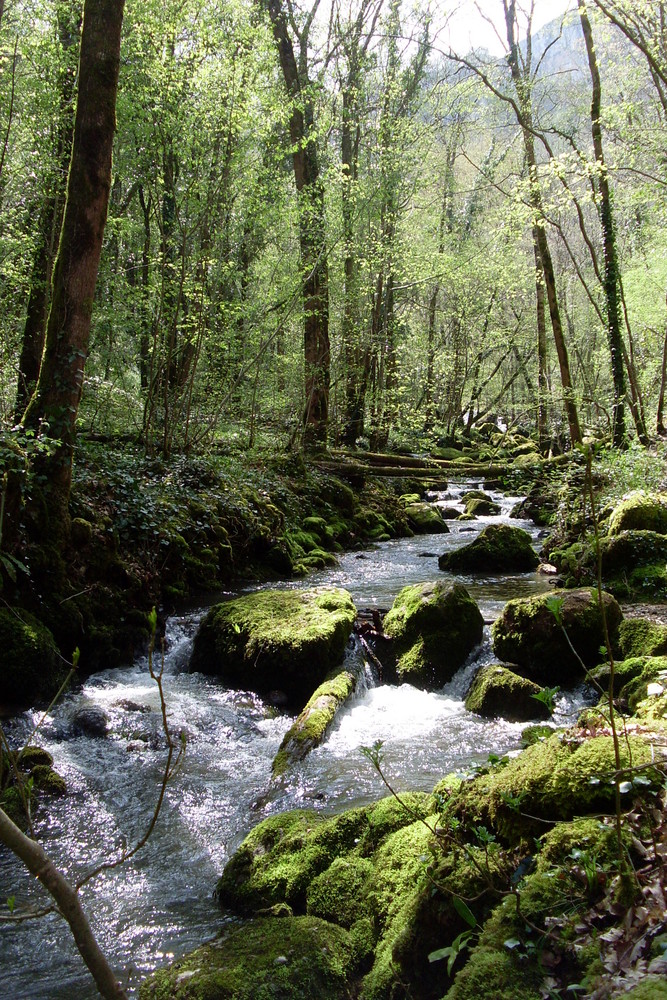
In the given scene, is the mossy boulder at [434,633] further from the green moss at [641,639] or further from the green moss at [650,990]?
the green moss at [650,990]

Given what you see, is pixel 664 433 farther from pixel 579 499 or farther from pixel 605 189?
pixel 605 189

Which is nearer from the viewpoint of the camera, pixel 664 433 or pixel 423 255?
pixel 664 433

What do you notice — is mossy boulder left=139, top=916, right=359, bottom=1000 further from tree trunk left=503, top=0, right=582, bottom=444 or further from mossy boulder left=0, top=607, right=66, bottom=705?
tree trunk left=503, top=0, right=582, bottom=444

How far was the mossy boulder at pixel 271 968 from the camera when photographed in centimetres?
265

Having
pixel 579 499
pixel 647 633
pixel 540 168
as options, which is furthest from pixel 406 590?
pixel 540 168

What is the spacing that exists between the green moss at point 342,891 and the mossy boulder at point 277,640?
130 inches

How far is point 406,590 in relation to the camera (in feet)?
26.4

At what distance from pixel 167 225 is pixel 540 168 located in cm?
773

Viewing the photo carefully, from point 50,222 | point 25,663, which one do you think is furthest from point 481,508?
point 25,663

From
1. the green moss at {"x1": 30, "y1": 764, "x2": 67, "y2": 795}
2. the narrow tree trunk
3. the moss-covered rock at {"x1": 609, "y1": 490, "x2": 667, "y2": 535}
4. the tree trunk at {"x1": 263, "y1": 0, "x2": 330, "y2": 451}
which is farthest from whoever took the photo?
the tree trunk at {"x1": 263, "y1": 0, "x2": 330, "y2": 451}

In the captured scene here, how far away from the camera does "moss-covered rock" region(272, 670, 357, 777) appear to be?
525 cm

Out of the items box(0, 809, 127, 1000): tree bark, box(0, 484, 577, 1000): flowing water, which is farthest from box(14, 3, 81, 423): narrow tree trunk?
box(0, 809, 127, 1000): tree bark

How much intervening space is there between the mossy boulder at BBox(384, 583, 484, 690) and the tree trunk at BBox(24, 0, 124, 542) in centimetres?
448

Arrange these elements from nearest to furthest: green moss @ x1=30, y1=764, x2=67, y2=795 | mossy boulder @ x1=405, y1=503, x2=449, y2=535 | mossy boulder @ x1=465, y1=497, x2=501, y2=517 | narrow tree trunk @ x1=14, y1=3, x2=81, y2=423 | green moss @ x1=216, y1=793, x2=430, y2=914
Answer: green moss @ x1=216, y1=793, x2=430, y2=914 < green moss @ x1=30, y1=764, x2=67, y2=795 < narrow tree trunk @ x1=14, y1=3, x2=81, y2=423 < mossy boulder @ x1=405, y1=503, x2=449, y2=535 < mossy boulder @ x1=465, y1=497, x2=501, y2=517
